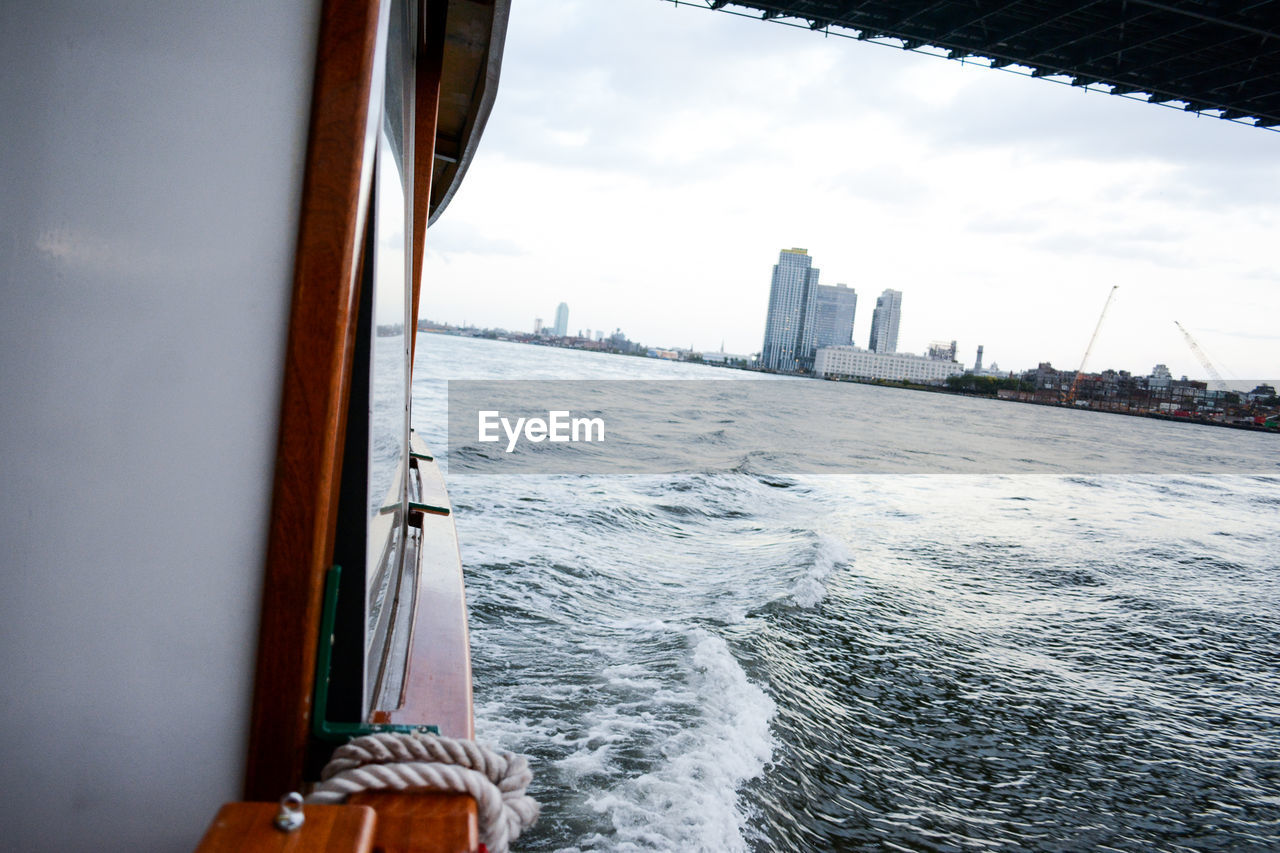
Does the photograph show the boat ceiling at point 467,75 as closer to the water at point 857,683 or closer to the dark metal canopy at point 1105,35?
the water at point 857,683

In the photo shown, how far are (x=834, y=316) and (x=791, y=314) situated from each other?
8423 mm

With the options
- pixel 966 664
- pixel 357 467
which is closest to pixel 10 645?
pixel 357 467

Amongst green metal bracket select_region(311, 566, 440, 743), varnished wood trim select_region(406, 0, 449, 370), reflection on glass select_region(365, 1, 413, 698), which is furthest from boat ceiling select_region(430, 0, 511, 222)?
green metal bracket select_region(311, 566, 440, 743)

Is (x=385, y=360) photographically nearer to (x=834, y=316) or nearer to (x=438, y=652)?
(x=438, y=652)

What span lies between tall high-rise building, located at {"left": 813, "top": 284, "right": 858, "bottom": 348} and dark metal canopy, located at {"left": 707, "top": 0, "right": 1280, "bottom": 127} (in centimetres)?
10313

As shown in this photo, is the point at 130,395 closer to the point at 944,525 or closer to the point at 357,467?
the point at 357,467

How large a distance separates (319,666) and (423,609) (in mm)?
860

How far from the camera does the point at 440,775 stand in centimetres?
81

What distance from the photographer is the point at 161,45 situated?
0.75 m

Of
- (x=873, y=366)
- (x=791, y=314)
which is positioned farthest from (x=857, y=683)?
(x=791, y=314)

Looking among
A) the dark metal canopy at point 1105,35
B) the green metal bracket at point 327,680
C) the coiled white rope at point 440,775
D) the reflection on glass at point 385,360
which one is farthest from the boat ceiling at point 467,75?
the dark metal canopy at point 1105,35

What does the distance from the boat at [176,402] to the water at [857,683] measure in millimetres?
1783

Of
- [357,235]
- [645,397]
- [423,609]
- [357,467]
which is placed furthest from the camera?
[645,397]

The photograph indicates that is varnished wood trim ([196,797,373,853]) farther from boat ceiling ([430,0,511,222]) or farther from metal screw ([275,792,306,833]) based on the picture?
boat ceiling ([430,0,511,222])
